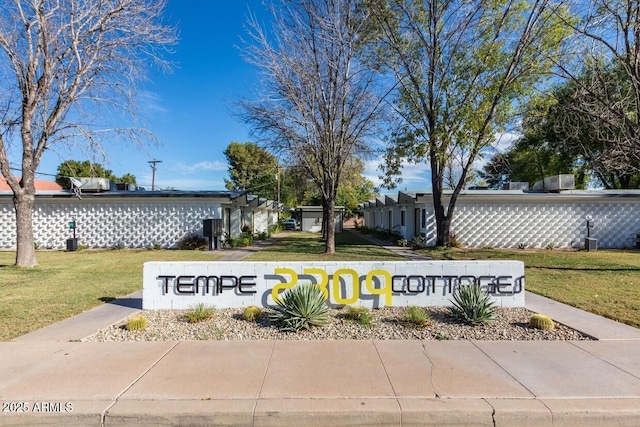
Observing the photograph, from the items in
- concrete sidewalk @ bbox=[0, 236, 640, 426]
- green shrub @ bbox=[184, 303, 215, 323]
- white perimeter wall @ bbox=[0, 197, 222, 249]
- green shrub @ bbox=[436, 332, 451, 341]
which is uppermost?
white perimeter wall @ bbox=[0, 197, 222, 249]

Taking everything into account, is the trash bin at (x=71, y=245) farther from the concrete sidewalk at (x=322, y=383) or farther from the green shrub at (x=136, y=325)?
the green shrub at (x=136, y=325)

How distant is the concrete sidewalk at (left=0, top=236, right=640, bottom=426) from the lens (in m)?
3.34

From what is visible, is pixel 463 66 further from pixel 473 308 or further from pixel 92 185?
pixel 92 185

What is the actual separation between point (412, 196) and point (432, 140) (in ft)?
17.1

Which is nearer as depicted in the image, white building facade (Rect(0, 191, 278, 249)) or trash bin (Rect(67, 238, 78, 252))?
trash bin (Rect(67, 238, 78, 252))

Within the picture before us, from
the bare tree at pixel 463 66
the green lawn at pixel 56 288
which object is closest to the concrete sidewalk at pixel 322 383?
the green lawn at pixel 56 288

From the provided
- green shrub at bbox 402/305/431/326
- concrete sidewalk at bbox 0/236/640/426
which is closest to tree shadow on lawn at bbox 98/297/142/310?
concrete sidewalk at bbox 0/236/640/426

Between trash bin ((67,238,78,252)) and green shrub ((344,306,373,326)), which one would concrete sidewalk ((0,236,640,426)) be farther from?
trash bin ((67,238,78,252))

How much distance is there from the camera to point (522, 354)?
4.76 meters

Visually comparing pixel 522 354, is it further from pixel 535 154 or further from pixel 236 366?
pixel 535 154

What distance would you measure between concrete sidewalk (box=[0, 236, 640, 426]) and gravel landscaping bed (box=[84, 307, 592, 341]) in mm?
266

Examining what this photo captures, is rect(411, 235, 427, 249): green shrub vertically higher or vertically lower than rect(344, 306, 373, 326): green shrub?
higher

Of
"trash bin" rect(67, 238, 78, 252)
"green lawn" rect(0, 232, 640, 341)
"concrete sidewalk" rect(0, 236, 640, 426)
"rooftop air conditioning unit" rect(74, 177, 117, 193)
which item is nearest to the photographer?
"concrete sidewalk" rect(0, 236, 640, 426)

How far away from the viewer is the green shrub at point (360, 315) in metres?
5.93
